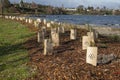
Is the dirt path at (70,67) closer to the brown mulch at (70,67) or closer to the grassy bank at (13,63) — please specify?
the brown mulch at (70,67)

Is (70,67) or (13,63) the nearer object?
(70,67)

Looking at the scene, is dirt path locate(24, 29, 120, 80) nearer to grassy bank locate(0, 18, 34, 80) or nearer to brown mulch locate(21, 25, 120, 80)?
brown mulch locate(21, 25, 120, 80)

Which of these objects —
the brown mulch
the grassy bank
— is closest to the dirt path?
the brown mulch

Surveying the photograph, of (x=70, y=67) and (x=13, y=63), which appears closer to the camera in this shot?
(x=70, y=67)

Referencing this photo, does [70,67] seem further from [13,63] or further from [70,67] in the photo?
[13,63]

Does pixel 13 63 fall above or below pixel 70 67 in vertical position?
below

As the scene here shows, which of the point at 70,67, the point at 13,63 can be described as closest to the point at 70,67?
the point at 70,67

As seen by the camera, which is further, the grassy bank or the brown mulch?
the grassy bank

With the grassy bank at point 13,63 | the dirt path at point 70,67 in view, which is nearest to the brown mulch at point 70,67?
the dirt path at point 70,67

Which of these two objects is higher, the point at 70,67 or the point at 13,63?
the point at 70,67

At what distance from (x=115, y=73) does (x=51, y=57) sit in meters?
4.30

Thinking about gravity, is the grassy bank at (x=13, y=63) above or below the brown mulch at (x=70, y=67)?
below

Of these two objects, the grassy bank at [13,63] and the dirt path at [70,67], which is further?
the grassy bank at [13,63]

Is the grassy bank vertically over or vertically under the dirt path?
under
